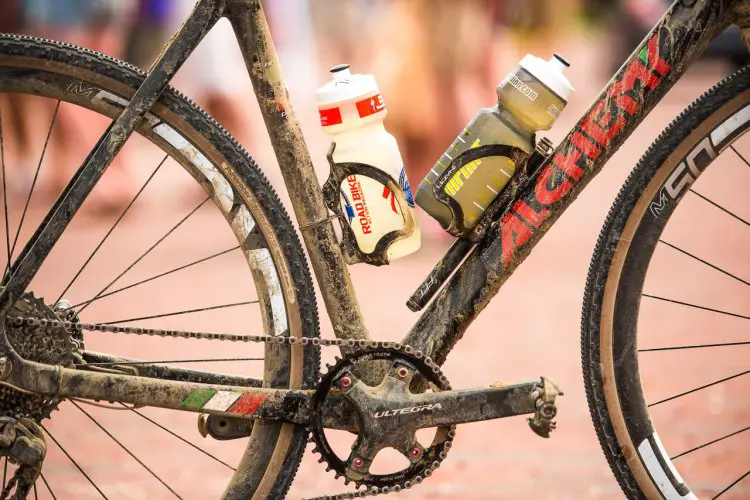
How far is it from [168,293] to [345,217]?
4.12m

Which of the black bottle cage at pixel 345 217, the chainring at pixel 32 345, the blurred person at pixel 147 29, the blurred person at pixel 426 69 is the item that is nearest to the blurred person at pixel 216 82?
the blurred person at pixel 147 29

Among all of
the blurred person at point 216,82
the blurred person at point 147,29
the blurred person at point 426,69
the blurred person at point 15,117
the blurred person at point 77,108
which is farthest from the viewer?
the blurred person at point 147,29

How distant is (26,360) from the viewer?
2.50 metres

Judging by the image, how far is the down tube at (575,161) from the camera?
8.18ft

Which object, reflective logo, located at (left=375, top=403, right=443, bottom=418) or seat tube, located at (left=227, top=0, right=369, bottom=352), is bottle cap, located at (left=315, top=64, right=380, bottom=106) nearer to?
seat tube, located at (left=227, top=0, right=369, bottom=352)

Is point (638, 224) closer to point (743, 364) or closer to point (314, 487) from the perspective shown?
point (314, 487)

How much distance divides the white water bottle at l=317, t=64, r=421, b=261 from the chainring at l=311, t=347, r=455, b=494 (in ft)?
0.89

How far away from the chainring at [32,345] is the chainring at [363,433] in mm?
611

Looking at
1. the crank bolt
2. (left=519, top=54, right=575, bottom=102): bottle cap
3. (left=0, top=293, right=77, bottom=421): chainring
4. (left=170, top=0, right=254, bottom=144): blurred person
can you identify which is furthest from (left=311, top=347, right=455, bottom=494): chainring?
(left=170, top=0, right=254, bottom=144): blurred person

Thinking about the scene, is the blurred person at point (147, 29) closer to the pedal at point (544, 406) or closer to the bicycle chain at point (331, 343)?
the bicycle chain at point (331, 343)

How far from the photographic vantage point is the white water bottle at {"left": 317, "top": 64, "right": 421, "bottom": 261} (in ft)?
8.53

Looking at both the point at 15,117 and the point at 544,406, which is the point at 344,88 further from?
the point at 15,117

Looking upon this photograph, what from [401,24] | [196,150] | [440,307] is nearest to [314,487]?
[440,307]

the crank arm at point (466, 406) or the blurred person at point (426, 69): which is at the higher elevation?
the blurred person at point (426, 69)
